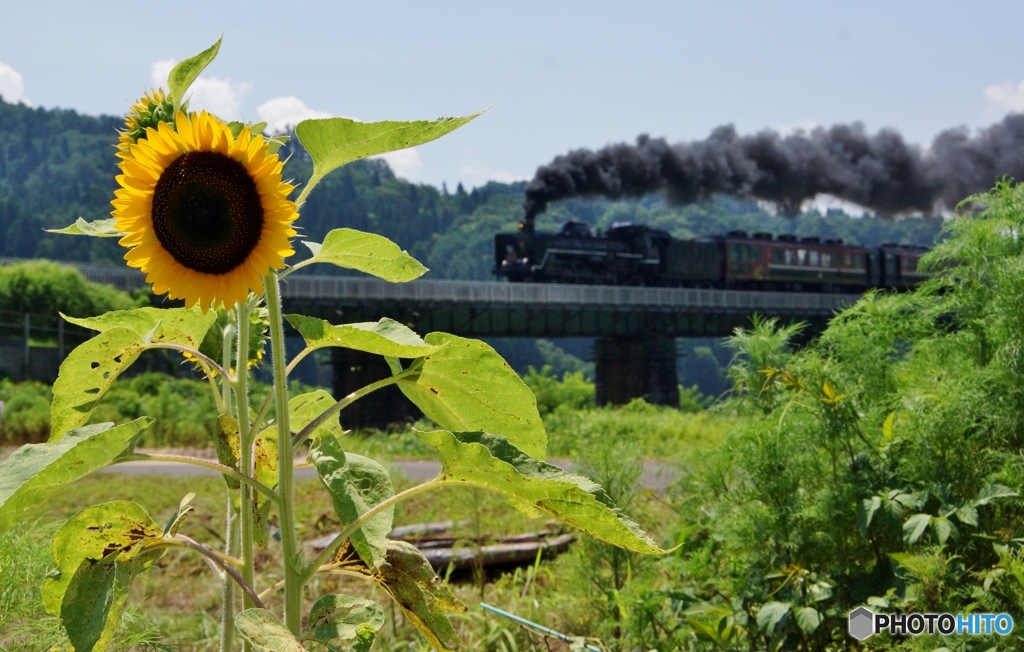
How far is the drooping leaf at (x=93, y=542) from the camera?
42.4 inches

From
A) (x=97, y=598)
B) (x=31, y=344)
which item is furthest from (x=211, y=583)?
(x=31, y=344)

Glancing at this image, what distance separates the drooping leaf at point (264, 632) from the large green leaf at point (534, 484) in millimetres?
272

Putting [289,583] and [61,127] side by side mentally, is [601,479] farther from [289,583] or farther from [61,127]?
[61,127]

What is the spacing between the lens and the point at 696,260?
1264 inches

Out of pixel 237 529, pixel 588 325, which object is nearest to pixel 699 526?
pixel 237 529

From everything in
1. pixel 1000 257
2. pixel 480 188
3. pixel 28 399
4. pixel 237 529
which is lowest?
pixel 28 399

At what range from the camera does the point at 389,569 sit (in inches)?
45.3

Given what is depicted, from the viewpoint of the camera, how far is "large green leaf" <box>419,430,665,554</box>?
94 centimetres

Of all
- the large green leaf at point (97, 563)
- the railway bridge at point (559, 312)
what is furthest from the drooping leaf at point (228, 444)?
the railway bridge at point (559, 312)

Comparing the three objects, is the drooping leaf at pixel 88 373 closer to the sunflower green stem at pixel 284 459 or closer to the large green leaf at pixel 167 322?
the large green leaf at pixel 167 322

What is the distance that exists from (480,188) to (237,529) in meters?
103

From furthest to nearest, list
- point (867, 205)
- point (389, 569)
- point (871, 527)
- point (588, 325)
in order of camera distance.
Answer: point (867, 205), point (588, 325), point (871, 527), point (389, 569)

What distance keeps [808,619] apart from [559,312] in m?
25.1

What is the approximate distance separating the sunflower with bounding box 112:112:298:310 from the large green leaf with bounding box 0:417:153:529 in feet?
0.61
